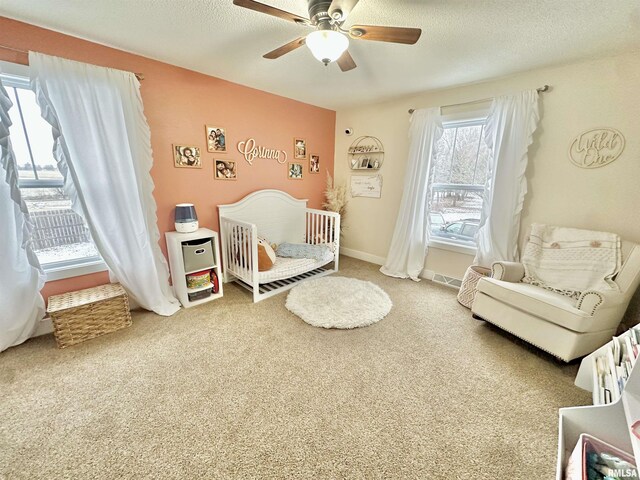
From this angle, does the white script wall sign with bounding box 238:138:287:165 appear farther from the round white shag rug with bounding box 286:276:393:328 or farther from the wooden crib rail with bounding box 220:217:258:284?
the round white shag rug with bounding box 286:276:393:328

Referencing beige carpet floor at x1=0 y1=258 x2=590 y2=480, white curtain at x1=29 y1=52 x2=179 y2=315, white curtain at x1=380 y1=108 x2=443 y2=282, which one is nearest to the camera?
beige carpet floor at x1=0 y1=258 x2=590 y2=480

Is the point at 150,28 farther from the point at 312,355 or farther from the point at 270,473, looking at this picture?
the point at 270,473

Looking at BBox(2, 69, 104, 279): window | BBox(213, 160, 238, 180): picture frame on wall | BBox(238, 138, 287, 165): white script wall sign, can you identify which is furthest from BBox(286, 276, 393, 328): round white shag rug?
BBox(2, 69, 104, 279): window

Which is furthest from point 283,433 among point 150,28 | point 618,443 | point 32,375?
point 150,28

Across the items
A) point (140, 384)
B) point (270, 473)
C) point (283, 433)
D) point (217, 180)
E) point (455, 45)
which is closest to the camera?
point (270, 473)

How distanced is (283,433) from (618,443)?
1.34 m

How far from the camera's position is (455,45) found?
184 cm

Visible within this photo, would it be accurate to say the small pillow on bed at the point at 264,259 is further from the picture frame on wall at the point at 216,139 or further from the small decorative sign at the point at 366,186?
the small decorative sign at the point at 366,186

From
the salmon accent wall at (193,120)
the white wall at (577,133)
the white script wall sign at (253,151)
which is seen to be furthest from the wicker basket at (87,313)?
the white wall at (577,133)

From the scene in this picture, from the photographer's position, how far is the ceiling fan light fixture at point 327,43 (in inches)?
53.4

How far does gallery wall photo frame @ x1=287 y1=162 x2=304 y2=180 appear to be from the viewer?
3494 mm

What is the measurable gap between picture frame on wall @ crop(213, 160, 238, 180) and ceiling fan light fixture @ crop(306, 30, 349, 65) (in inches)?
68.9

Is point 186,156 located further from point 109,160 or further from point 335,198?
point 335,198

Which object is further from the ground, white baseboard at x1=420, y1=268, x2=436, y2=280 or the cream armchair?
the cream armchair
